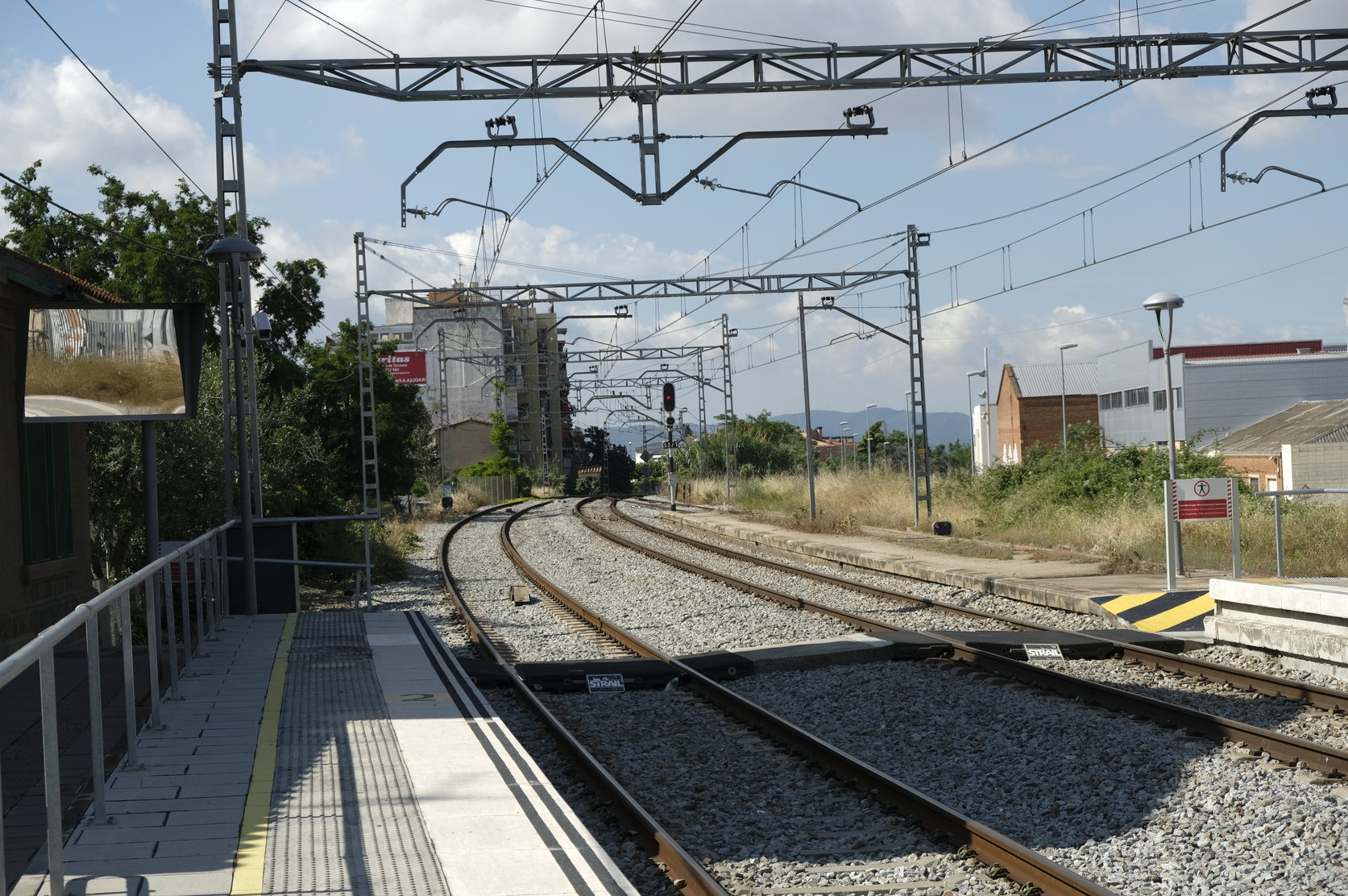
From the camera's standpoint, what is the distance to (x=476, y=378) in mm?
91500

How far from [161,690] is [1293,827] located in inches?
287

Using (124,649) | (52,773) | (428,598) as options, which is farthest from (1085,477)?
(52,773)

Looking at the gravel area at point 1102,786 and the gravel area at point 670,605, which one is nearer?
the gravel area at point 1102,786

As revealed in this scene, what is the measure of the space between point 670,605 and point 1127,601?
6.30 metres

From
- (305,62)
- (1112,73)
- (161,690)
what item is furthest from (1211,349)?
(161,690)

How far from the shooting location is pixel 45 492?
12516 mm

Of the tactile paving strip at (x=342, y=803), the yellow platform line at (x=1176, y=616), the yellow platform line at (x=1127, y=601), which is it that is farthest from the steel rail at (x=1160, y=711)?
the tactile paving strip at (x=342, y=803)

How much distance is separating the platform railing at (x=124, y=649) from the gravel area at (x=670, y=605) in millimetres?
4979

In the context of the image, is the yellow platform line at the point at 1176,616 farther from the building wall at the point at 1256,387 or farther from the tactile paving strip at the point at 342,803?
the building wall at the point at 1256,387

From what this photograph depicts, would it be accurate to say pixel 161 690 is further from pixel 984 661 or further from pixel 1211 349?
pixel 1211 349

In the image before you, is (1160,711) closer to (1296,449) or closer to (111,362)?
(111,362)

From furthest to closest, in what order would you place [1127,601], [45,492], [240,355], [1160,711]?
[1127,601], [240,355], [45,492], [1160,711]

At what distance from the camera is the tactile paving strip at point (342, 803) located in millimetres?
4988

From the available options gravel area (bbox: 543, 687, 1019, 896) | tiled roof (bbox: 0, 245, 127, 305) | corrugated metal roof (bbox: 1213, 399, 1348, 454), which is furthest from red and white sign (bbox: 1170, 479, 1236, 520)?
corrugated metal roof (bbox: 1213, 399, 1348, 454)
